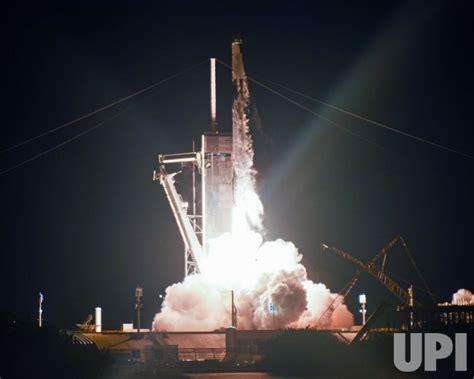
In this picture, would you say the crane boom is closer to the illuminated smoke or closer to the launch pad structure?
the launch pad structure

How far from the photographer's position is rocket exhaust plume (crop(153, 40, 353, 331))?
8694 cm

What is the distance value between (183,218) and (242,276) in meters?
5.91

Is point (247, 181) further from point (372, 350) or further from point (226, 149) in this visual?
point (372, 350)

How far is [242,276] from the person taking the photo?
89188 millimetres

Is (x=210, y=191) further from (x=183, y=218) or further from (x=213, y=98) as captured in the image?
(x=213, y=98)

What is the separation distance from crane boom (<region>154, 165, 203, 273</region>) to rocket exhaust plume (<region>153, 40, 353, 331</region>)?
0.86m

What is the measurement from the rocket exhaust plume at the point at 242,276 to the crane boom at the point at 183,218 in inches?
33.7

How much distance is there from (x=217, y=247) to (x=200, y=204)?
4694 mm

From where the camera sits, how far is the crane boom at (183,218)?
8944 cm

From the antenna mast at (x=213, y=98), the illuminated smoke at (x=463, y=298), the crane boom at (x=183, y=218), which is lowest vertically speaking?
the illuminated smoke at (x=463, y=298)

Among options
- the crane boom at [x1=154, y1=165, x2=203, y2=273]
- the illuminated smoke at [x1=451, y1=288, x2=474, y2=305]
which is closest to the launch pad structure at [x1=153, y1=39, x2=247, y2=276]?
the crane boom at [x1=154, y1=165, x2=203, y2=273]

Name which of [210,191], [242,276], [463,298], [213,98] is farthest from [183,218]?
[463,298]

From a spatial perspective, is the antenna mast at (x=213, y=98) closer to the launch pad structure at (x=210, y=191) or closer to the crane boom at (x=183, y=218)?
the launch pad structure at (x=210, y=191)

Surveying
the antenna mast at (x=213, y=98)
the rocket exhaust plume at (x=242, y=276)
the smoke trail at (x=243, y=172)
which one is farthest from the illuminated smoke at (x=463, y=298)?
the antenna mast at (x=213, y=98)
